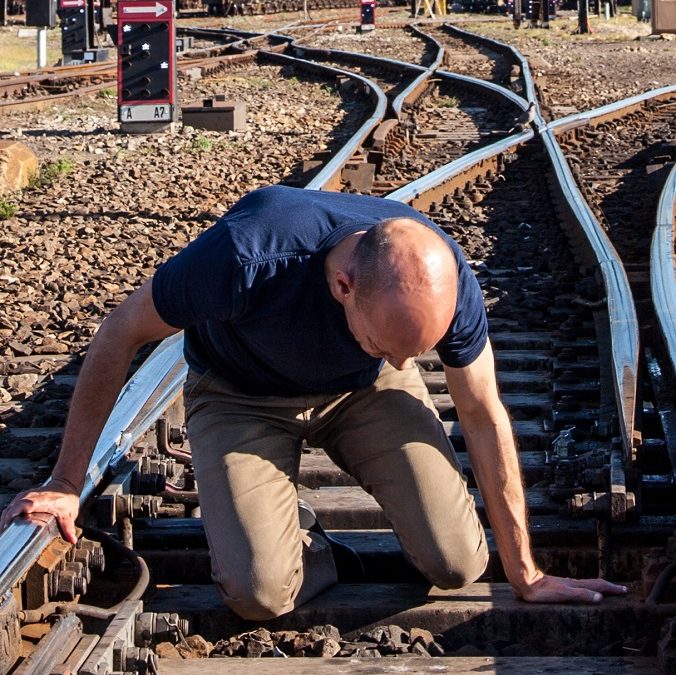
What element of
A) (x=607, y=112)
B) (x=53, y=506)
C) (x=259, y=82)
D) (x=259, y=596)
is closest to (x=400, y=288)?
(x=259, y=596)

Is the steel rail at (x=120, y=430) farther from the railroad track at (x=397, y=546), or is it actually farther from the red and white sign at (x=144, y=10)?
the red and white sign at (x=144, y=10)

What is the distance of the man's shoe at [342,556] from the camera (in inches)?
142

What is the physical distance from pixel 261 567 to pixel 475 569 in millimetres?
554

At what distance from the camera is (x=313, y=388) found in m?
3.52

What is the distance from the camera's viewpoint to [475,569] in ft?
11.2

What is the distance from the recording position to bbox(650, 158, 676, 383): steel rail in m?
4.77

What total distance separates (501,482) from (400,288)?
2.64 feet

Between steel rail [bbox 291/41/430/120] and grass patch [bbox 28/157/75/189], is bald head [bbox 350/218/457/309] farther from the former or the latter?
steel rail [bbox 291/41/430/120]

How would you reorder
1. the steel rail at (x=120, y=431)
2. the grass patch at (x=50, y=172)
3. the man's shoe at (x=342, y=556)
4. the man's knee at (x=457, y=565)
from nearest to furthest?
1. the steel rail at (x=120, y=431)
2. the man's knee at (x=457, y=565)
3. the man's shoe at (x=342, y=556)
4. the grass patch at (x=50, y=172)

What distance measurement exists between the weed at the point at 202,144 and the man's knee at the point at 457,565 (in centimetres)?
881

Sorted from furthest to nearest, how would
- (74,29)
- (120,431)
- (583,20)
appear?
(583,20) < (74,29) < (120,431)

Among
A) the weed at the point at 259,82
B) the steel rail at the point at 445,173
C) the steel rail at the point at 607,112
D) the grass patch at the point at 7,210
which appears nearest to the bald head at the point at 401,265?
the steel rail at the point at 445,173

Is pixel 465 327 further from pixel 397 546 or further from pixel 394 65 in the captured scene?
pixel 394 65

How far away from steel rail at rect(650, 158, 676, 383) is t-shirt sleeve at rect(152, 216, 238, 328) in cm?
186
